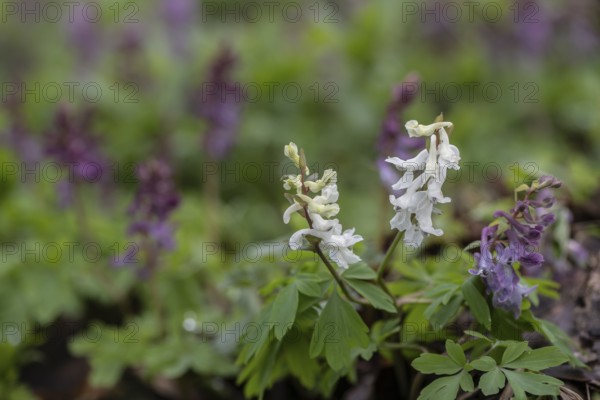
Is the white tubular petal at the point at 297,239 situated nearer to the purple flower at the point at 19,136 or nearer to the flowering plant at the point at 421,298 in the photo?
the flowering plant at the point at 421,298

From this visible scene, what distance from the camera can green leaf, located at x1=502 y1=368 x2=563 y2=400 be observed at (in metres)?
1.53

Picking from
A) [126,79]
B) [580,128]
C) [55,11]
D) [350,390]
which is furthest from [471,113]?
[55,11]

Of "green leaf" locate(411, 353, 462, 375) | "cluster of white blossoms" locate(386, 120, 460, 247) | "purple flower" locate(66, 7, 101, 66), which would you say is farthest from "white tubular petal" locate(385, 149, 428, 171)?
"purple flower" locate(66, 7, 101, 66)

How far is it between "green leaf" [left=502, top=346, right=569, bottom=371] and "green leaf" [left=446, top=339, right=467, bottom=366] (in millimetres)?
105

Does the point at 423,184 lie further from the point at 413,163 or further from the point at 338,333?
the point at 338,333

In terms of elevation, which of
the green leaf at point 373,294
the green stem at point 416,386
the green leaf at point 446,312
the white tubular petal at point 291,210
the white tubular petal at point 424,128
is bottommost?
the green stem at point 416,386

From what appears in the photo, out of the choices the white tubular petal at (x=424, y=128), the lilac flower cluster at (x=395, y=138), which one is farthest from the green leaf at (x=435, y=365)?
the lilac flower cluster at (x=395, y=138)

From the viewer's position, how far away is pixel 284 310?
168cm

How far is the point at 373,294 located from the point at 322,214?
30 cm

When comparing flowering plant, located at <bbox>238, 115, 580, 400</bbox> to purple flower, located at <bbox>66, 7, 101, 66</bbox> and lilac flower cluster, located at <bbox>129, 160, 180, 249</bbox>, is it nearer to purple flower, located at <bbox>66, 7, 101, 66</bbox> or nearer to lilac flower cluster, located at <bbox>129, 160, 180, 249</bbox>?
lilac flower cluster, located at <bbox>129, 160, 180, 249</bbox>

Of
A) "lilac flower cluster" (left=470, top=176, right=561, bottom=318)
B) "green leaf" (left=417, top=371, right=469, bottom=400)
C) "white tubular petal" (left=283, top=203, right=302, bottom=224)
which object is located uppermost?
"white tubular petal" (left=283, top=203, right=302, bottom=224)

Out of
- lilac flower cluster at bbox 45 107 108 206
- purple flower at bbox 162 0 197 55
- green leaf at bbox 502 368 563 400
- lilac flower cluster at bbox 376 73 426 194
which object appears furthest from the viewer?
purple flower at bbox 162 0 197 55

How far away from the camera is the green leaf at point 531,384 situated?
5.00 ft

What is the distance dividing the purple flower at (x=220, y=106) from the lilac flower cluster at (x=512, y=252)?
1.89 meters
